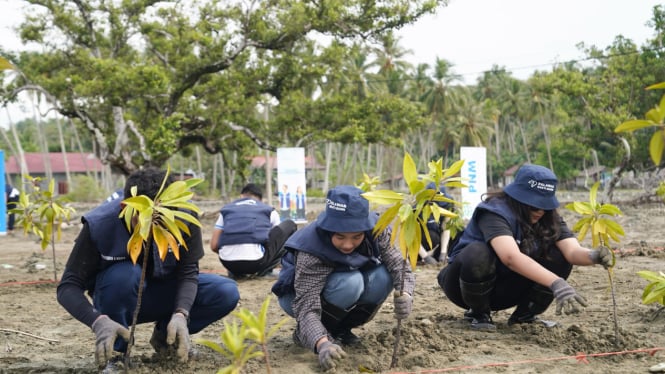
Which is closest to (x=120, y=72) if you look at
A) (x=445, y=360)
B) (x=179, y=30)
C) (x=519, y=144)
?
(x=179, y=30)

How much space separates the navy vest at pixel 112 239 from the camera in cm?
299

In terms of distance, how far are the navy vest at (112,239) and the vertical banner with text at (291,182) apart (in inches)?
400

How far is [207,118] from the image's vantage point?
18.5m

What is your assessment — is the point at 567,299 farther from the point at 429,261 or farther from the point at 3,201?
the point at 3,201

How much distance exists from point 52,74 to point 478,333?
17.5 metres

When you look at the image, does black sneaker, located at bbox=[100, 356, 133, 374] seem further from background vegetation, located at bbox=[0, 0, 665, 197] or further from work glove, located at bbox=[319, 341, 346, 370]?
background vegetation, located at bbox=[0, 0, 665, 197]

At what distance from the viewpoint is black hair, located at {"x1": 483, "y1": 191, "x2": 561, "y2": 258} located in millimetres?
3562

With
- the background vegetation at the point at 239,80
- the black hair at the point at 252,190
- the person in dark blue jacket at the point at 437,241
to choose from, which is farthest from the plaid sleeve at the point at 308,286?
the background vegetation at the point at 239,80

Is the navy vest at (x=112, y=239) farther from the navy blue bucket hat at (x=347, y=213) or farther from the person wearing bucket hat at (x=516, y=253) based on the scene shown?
the person wearing bucket hat at (x=516, y=253)

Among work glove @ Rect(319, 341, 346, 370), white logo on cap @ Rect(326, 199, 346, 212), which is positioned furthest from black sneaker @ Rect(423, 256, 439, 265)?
work glove @ Rect(319, 341, 346, 370)

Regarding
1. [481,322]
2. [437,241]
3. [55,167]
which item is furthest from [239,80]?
[55,167]

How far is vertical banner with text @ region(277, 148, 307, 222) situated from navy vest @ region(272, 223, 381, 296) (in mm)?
9849

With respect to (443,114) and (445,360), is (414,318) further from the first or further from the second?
(443,114)

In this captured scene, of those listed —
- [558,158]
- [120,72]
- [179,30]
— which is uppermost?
[179,30]
